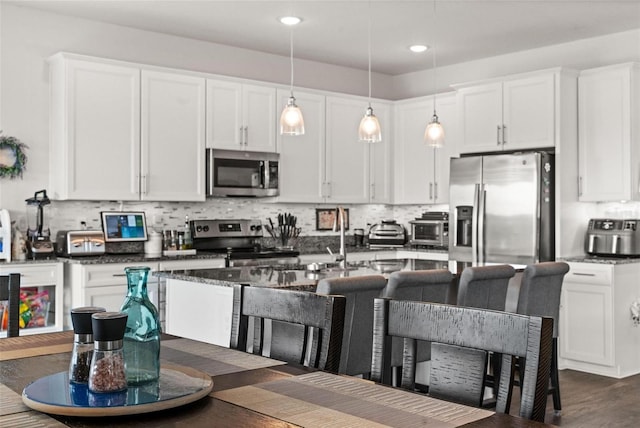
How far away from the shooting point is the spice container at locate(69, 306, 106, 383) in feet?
4.88

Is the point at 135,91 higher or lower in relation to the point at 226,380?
higher

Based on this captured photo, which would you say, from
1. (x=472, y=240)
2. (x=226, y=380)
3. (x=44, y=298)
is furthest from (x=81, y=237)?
(x=226, y=380)

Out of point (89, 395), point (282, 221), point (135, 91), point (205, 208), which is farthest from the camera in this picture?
point (282, 221)

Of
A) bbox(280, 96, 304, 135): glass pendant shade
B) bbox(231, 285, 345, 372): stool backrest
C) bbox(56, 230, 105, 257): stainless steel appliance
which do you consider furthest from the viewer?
bbox(56, 230, 105, 257): stainless steel appliance

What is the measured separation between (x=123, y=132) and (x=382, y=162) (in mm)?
2873

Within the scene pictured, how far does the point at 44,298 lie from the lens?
503 cm

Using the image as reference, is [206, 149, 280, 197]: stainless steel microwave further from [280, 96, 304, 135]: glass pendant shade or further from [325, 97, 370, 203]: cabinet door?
[280, 96, 304, 135]: glass pendant shade

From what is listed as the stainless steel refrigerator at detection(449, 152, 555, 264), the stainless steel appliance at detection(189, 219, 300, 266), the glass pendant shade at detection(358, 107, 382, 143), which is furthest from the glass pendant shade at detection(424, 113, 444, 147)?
the stainless steel appliance at detection(189, 219, 300, 266)

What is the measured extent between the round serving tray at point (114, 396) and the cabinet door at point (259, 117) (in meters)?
4.83

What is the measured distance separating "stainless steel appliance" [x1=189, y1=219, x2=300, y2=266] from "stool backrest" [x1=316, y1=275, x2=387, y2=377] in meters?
2.65

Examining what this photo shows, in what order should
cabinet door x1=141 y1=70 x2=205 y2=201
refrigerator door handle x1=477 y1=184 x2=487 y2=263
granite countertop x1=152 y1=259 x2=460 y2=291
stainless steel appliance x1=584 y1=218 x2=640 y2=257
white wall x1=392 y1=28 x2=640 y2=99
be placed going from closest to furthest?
granite countertop x1=152 y1=259 x2=460 y2=291
stainless steel appliance x1=584 y1=218 x2=640 y2=257
cabinet door x1=141 y1=70 x2=205 y2=201
white wall x1=392 y1=28 x2=640 y2=99
refrigerator door handle x1=477 y1=184 x2=487 y2=263

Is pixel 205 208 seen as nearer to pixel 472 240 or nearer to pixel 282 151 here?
pixel 282 151

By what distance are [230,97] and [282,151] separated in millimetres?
724

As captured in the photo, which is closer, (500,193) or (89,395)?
(89,395)
